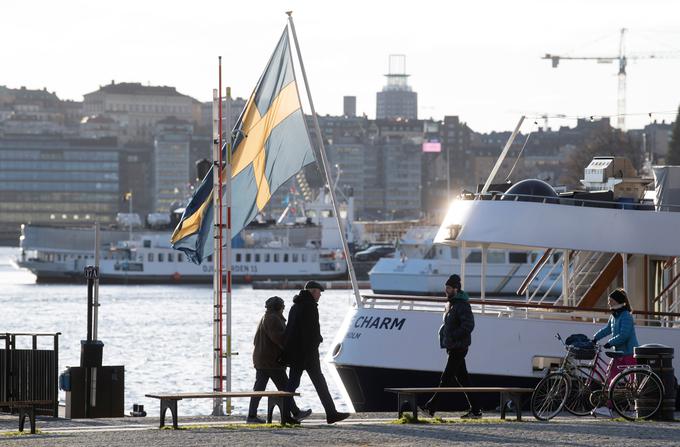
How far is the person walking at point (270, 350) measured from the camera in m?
20.3

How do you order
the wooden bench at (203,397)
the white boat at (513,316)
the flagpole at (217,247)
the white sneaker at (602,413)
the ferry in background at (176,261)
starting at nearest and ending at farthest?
the wooden bench at (203,397) < the white sneaker at (602,413) < the flagpole at (217,247) < the white boat at (513,316) < the ferry in background at (176,261)

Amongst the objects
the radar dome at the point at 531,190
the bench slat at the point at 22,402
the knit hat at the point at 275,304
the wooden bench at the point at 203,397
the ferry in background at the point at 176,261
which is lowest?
the ferry in background at the point at 176,261

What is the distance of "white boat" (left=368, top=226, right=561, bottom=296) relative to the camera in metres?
101

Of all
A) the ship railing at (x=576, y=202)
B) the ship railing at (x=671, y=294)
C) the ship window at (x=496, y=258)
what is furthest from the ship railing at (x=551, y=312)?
the ship window at (x=496, y=258)

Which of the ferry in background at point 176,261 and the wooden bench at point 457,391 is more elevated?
the wooden bench at point 457,391

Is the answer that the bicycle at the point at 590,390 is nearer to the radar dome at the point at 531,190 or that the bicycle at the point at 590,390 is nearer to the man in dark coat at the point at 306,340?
the man in dark coat at the point at 306,340

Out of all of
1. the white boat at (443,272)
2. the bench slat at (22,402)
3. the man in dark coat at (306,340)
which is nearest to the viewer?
the man in dark coat at (306,340)

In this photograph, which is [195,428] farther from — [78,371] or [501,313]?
[501,313]

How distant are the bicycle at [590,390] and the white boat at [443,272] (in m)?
75.9

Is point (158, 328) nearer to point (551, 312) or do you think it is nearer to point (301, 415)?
point (551, 312)

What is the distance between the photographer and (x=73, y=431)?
19703mm

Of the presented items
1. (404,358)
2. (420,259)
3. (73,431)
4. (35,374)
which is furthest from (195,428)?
(420,259)

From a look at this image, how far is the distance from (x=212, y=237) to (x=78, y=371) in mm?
2569

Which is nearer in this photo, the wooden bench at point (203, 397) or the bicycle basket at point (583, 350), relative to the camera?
the wooden bench at point (203, 397)
